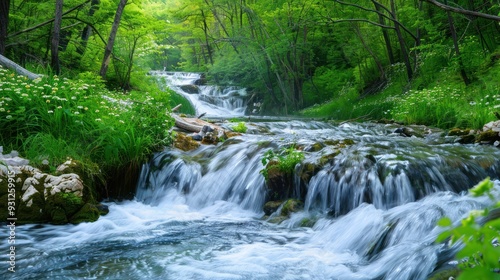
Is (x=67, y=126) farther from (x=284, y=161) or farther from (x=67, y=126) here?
(x=284, y=161)

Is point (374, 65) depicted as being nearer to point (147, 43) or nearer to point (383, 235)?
point (147, 43)

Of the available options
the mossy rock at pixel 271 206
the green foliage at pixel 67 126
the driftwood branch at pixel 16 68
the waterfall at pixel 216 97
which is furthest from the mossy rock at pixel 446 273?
the waterfall at pixel 216 97

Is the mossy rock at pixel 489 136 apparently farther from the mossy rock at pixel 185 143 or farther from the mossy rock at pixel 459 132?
the mossy rock at pixel 185 143

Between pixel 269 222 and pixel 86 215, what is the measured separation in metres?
2.34

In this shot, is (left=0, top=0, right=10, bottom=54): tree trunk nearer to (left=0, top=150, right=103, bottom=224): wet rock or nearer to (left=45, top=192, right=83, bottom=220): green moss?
(left=0, top=150, right=103, bottom=224): wet rock

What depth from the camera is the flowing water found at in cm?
370

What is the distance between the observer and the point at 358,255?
404 centimetres

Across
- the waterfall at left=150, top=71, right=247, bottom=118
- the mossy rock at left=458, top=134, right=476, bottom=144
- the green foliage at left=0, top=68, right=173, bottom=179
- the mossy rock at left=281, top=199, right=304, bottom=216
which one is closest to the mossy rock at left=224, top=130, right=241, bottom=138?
the green foliage at left=0, top=68, right=173, bottom=179

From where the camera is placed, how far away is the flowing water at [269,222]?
370 centimetres

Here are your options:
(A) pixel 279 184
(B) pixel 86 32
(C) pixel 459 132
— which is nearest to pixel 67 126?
(A) pixel 279 184

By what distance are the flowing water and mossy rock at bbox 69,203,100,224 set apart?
0.11 m

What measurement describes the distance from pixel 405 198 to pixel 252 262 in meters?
2.26

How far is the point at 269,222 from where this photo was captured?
5.23 meters

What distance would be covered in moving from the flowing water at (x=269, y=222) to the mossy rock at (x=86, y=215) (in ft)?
0.35
